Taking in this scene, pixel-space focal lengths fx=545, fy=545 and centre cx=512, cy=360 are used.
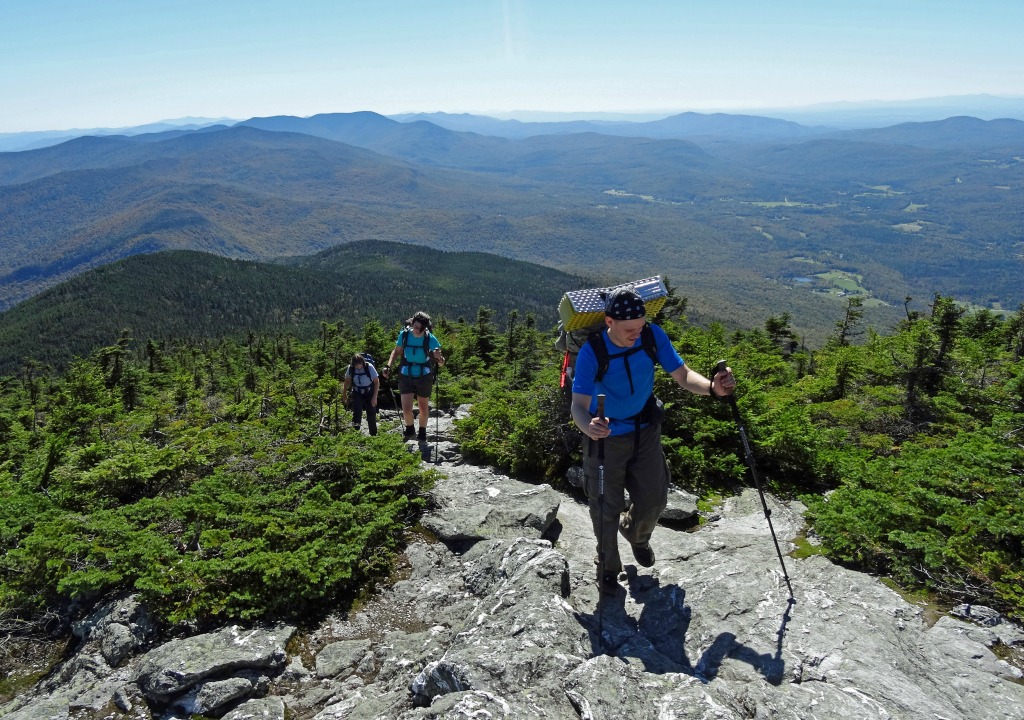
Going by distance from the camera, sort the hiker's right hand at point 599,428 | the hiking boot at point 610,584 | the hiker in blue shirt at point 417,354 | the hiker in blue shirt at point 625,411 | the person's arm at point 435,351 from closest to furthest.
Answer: the hiker's right hand at point 599,428
the hiker in blue shirt at point 625,411
the hiking boot at point 610,584
the person's arm at point 435,351
the hiker in blue shirt at point 417,354

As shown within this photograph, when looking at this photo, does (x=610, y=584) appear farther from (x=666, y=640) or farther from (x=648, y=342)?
(x=648, y=342)

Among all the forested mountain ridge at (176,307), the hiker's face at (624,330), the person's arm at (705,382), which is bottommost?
the forested mountain ridge at (176,307)

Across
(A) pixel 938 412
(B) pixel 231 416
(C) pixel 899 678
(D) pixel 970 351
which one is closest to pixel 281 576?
(C) pixel 899 678

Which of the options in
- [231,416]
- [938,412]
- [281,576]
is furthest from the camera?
[231,416]

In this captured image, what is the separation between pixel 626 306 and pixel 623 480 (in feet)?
6.02

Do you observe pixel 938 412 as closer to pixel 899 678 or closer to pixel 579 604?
pixel 899 678

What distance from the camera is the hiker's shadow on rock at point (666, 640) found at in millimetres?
4523

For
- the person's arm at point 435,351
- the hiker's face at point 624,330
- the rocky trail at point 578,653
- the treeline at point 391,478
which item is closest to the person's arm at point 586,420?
the hiker's face at point 624,330

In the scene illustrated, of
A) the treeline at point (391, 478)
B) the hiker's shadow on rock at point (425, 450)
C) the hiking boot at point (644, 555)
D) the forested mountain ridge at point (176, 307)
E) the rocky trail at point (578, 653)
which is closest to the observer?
the rocky trail at point (578, 653)

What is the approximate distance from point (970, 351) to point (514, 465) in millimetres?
10179

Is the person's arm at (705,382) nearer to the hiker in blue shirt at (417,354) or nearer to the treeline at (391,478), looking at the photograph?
the treeline at (391,478)

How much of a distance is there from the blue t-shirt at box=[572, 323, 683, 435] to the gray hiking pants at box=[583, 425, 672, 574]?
214 millimetres

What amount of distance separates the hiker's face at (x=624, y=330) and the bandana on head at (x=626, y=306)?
1.7 inches

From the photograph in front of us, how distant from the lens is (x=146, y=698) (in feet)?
16.1
